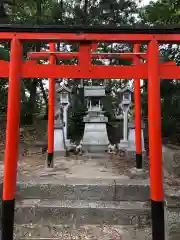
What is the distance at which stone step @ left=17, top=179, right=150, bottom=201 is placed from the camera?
3820 millimetres

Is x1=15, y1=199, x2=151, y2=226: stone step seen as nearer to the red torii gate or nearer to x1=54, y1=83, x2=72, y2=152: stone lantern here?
the red torii gate

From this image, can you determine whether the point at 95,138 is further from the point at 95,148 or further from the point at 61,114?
the point at 61,114

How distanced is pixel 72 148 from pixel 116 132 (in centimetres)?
316

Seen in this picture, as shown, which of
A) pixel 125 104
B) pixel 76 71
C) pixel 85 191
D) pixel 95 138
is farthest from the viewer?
pixel 125 104

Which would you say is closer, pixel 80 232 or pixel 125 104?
pixel 80 232

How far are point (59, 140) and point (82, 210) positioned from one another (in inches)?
166

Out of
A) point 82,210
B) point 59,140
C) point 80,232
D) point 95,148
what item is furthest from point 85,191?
point 95,148

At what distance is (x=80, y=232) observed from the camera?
3.29 meters

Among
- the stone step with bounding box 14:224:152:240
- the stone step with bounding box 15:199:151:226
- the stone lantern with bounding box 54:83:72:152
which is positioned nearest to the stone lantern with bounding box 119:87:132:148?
the stone lantern with bounding box 54:83:72:152


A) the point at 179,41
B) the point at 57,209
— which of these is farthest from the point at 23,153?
the point at 179,41

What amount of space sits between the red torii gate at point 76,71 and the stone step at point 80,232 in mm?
796

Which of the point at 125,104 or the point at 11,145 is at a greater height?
the point at 125,104

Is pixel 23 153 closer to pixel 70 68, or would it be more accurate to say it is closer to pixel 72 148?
pixel 72 148

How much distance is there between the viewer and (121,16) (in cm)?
1088
